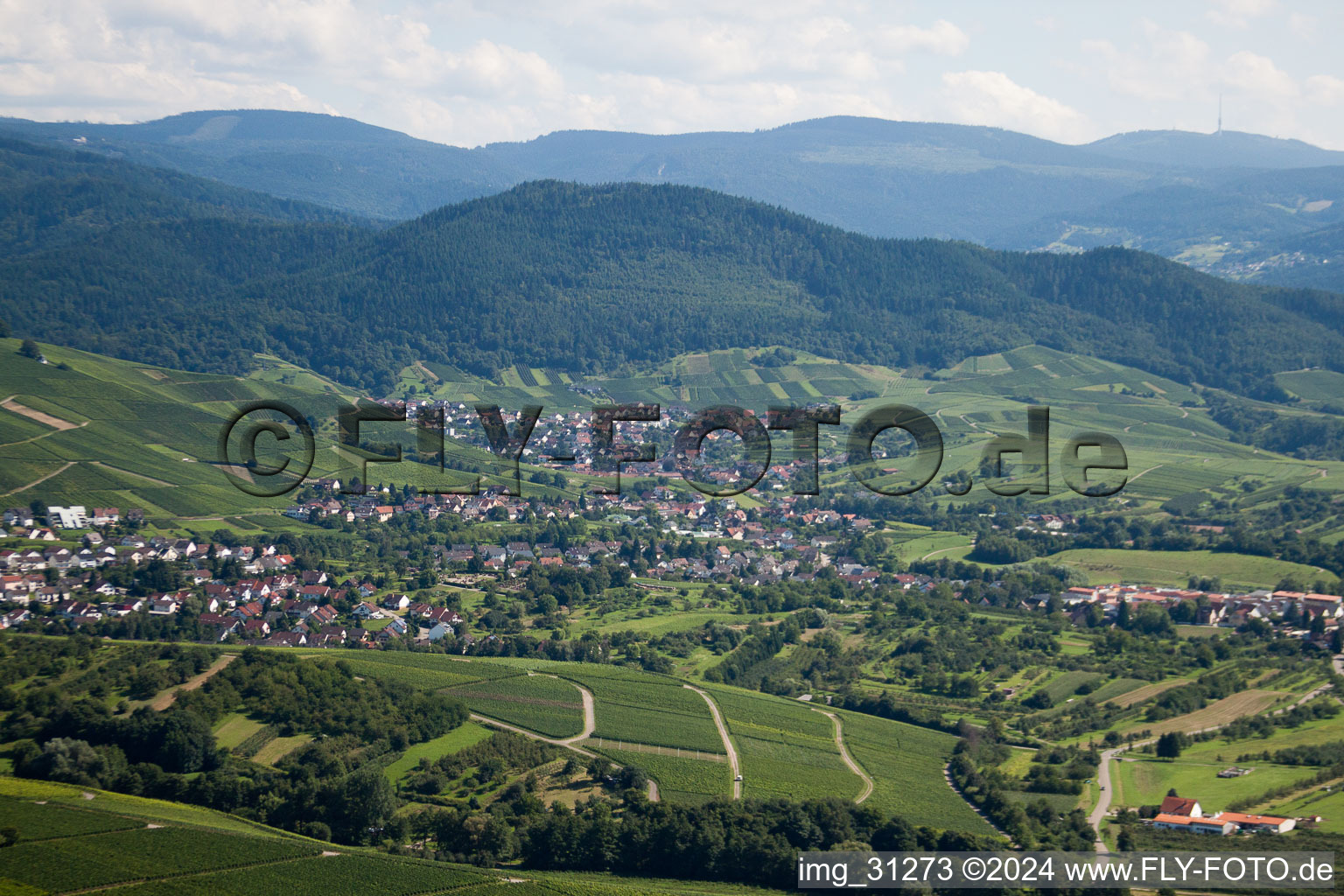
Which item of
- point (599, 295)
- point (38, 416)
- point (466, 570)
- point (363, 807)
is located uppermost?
point (599, 295)

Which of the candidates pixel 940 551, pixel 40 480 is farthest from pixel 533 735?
pixel 40 480

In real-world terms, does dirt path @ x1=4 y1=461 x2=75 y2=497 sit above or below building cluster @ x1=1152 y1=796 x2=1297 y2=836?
above

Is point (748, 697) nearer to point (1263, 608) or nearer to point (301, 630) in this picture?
point (301, 630)

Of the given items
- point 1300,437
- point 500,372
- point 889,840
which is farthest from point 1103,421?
point 889,840

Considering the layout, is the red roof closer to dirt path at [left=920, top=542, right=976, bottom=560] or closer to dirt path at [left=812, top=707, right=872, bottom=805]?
dirt path at [left=812, top=707, right=872, bottom=805]

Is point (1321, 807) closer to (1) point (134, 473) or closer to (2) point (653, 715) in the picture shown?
(2) point (653, 715)

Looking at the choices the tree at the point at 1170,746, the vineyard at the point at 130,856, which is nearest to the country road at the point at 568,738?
the vineyard at the point at 130,856

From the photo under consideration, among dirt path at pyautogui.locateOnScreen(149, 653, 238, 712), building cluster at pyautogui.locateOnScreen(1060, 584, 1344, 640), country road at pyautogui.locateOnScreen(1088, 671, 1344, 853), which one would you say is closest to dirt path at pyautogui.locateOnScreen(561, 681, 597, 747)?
dirt path at pyautogui.locateOnScreen(149, 653, 238, 712)
